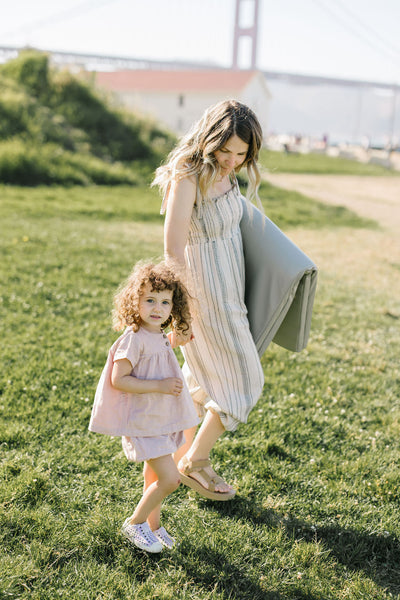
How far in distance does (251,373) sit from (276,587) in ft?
2.80

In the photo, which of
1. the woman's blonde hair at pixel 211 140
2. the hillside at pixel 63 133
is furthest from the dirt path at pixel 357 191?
the woman's blonde hair at pixel 211 140

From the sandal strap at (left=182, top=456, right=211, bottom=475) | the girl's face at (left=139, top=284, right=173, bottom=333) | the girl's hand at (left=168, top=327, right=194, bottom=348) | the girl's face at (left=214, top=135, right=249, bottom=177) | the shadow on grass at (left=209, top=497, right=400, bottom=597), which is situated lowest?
the shadow on grass at (left=209, top=497, right=400, bottom=597)

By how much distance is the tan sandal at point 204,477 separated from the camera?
8.80 feet

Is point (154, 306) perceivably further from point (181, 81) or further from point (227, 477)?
point (181, 81)

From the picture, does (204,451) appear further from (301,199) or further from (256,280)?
(301,199)

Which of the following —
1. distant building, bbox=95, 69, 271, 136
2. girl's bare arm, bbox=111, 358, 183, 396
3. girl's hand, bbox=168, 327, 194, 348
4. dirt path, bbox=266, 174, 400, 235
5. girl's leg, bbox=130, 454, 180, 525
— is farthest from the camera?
distant building, bbox=95, 69, 271, 136

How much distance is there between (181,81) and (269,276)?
41860mm

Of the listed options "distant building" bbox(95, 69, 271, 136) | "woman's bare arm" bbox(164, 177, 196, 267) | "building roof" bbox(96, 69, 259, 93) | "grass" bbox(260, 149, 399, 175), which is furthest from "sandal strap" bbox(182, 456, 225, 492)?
"building roof" bbox(96, 69, 259, 93)

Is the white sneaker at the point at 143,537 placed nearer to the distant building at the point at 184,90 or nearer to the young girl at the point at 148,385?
the young girl at the point at 148,385

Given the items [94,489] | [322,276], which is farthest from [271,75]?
[94,489]

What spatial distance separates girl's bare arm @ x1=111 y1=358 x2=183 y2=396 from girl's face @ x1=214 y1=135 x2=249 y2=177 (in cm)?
86

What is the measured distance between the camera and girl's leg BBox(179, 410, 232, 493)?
2.67 metres

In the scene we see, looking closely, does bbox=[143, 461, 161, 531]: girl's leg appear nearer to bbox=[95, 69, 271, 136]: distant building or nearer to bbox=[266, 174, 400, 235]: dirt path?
bbox=[266, 174, 400, 235]: dirt path

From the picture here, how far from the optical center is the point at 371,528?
2619 millimetres
